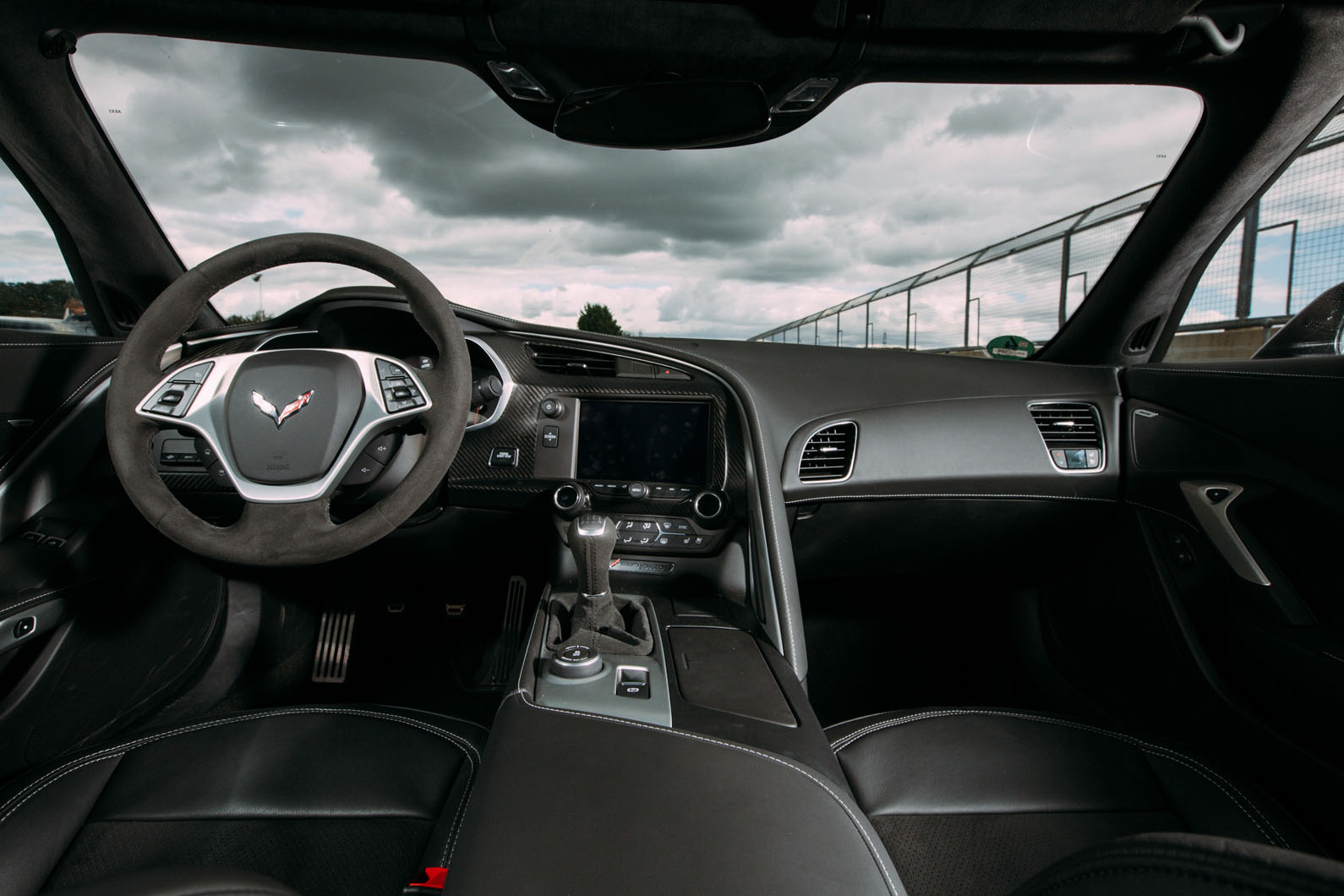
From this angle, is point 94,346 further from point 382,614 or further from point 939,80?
Result: point 939,80

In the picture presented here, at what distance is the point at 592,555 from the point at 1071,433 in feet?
5.36

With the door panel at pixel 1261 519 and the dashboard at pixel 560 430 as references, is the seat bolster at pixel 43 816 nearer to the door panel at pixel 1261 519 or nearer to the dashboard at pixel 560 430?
the dashboard at pixel 560 430

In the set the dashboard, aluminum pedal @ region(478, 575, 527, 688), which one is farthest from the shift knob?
aluminum pedal @ region(478, 575, 527, 688)

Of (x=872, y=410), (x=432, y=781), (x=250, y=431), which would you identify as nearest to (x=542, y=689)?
(x=432, y=781)

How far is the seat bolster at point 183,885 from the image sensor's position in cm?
66

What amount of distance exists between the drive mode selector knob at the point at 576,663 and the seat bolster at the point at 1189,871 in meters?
0.76

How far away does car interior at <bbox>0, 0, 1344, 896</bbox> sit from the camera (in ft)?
3.74

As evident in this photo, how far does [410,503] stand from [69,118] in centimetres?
160

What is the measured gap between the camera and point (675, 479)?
1.90 m

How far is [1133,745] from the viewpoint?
4.85ft

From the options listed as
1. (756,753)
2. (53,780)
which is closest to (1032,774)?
(756,753)

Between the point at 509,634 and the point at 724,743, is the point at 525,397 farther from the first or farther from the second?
the point at 724,743

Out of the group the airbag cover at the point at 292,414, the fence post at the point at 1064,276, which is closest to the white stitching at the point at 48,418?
the airbag cover at the point at 292,414

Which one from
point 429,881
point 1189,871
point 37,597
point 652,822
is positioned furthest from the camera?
point 37,597
